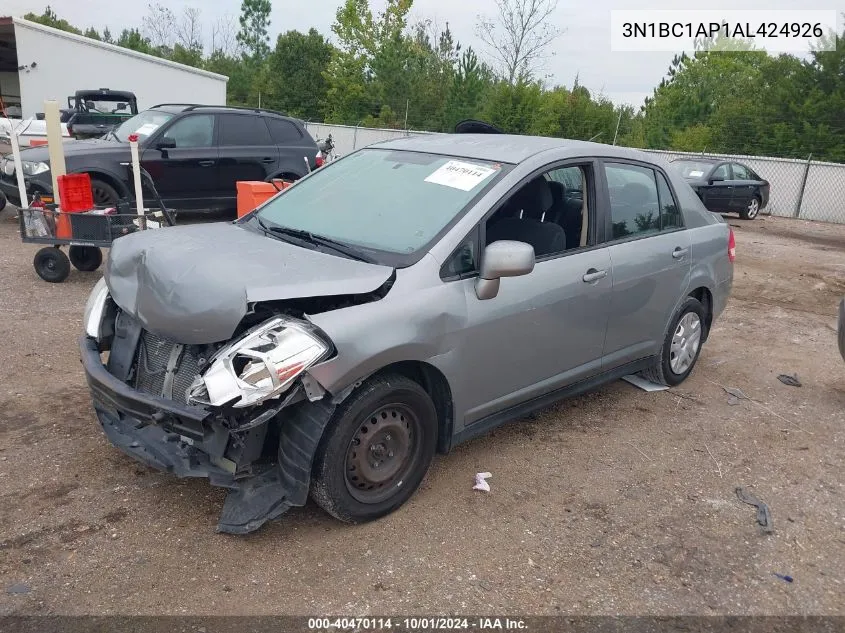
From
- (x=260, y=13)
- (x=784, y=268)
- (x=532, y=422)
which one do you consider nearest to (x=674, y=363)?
(x=532, y=422)

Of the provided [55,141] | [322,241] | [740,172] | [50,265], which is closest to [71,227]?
[50,265]

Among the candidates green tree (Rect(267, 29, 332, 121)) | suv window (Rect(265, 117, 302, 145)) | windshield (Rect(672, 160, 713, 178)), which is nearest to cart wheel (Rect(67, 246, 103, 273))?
suv window (Rect(265, 117, 302, 145))

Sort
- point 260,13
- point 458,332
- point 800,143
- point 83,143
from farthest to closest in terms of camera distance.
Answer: point 260,13, point 800,143, point 83,143, point 458,332

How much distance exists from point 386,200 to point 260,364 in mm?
1428

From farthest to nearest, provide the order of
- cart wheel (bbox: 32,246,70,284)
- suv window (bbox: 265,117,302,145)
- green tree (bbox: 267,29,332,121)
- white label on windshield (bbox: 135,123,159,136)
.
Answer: green tree (bbox: 267,29,332,121), suv window (bbox: 265,117,302,145), white label on windshield (bbox: 135,123,159,136), cart wheel (bbox: 32,246,70,284)

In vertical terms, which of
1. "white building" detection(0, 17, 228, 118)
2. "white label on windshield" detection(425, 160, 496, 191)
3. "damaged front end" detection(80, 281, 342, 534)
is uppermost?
"white building" detection(0, 17, 228, 118)

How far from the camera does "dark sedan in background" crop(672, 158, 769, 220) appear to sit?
1730cm

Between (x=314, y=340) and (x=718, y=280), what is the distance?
12.2ft

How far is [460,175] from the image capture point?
389cm

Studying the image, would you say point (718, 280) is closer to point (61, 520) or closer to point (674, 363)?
point (674, 363)

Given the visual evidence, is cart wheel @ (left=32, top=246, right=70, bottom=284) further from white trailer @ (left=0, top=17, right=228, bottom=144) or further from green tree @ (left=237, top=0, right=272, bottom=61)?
green tree @ (left=237, top=0, right=272, bottom=61)

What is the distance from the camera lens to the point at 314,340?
2.88 meters

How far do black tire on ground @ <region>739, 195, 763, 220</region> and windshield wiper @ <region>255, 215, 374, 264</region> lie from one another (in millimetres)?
17009

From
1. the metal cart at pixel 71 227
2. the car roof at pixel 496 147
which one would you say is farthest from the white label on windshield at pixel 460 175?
the metal cart at pixel 71 227
